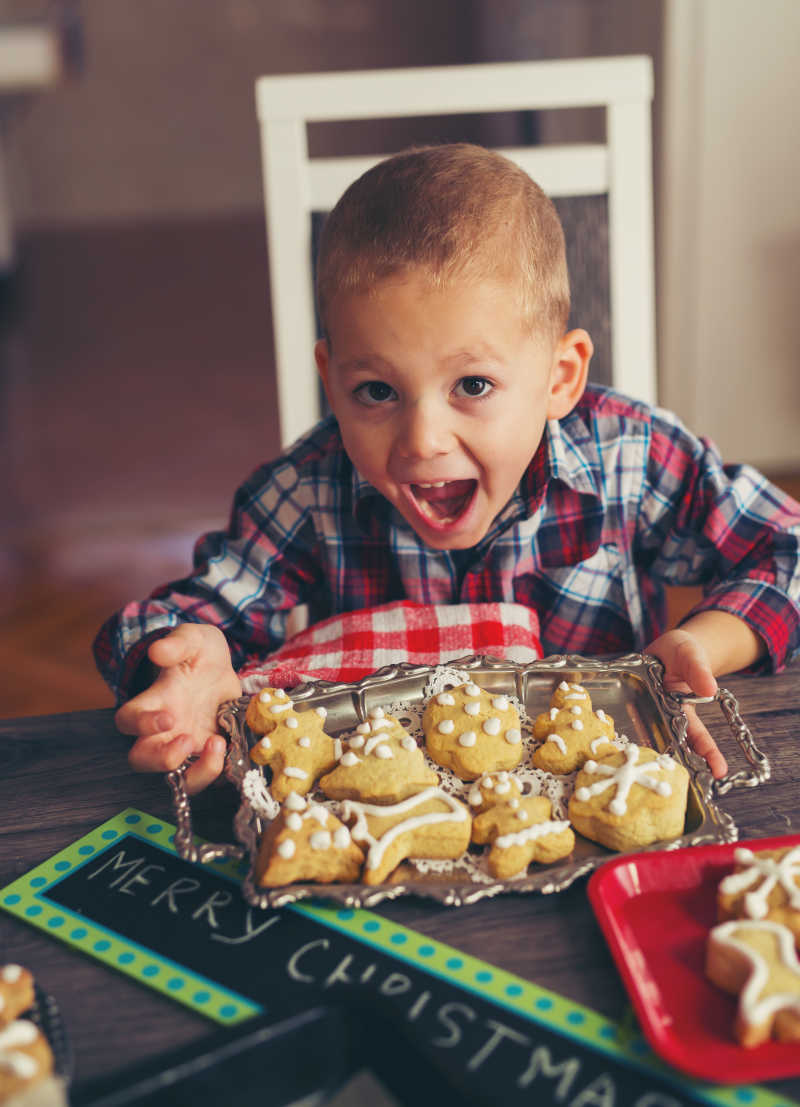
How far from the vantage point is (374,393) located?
0.85m

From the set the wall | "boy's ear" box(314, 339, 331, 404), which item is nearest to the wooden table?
"boy's ear" box(314, 339, 331, 404)

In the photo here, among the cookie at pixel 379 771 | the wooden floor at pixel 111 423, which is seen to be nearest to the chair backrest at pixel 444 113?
the cookie at pixel 379 771

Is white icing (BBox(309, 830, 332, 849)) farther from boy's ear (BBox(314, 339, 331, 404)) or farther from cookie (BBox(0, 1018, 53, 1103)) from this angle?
boy's ear (BBox(314, 339, 331, 404))

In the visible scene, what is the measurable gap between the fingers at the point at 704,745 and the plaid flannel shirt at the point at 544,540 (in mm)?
262

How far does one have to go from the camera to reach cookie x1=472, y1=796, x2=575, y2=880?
1.95ft

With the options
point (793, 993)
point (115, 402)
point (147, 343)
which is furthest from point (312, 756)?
point (147, 343)

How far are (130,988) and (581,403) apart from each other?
740mm

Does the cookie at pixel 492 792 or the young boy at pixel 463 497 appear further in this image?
the young boy at pixel 463 497

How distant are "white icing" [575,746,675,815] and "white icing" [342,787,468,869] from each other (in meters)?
0.08

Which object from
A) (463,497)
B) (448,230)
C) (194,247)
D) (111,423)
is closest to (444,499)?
(463,497)

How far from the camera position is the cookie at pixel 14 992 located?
520 mm

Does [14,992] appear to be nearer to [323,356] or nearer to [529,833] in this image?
[529,833]

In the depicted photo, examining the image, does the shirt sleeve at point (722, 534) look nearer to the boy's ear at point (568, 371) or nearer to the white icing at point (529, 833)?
the boy's ear at point (568, 371)

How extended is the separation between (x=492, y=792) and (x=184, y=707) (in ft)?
0.92
